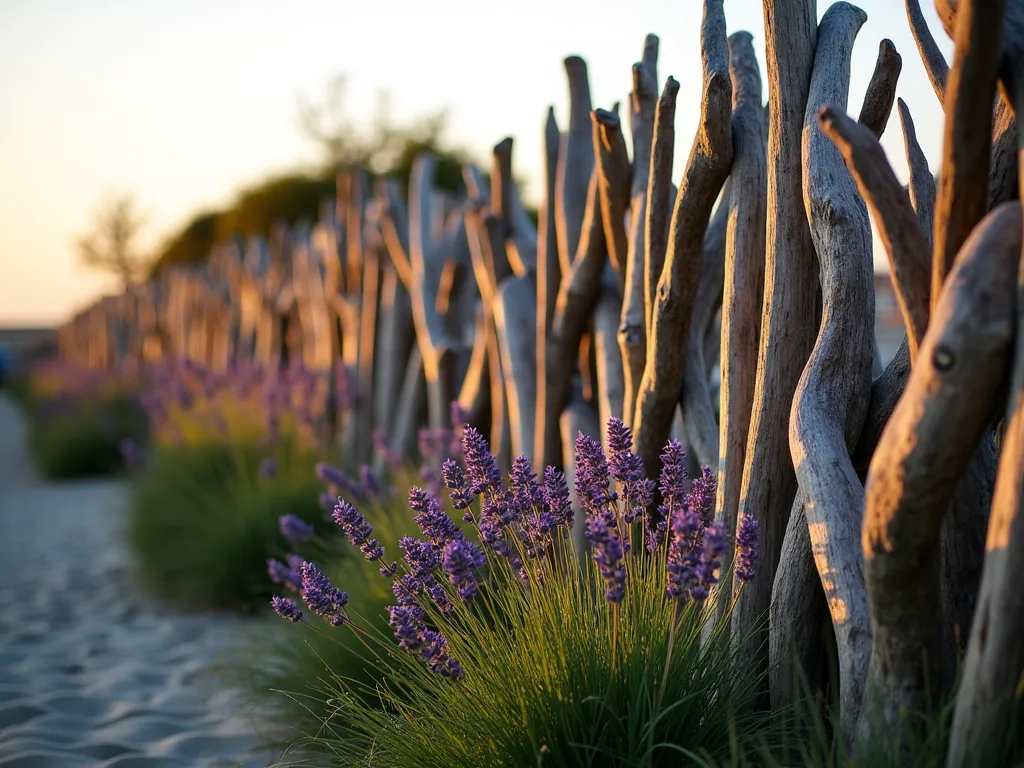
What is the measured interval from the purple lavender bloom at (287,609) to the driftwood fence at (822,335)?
38.7 inches

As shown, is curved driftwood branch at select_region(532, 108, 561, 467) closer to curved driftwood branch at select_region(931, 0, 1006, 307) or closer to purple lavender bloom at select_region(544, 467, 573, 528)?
purple lavender bloom at select_region(544, 467, 573, 528)

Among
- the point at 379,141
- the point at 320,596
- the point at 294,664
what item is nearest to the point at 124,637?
the point at 294,664

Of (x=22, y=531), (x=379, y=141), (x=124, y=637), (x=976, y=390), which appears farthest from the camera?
(x=379, y=141)

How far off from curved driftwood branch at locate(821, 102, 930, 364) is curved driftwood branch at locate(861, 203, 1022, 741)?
200mm

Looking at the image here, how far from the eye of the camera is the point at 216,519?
185 inches

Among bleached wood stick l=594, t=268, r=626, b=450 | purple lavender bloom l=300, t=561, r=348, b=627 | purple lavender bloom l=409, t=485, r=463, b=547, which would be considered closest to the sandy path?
purple lavender bloom l=300, t=561, r=348, b=627

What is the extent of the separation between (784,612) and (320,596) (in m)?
0.98

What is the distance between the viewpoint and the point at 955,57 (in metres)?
1.55

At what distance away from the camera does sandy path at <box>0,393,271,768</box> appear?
2.84 metres

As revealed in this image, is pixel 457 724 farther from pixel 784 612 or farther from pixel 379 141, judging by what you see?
pixel 379 141

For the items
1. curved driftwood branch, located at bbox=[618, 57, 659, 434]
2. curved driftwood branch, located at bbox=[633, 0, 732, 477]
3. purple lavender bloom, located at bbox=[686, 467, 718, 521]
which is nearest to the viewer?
purple lavender bloom, located at bbox=[686, 467, 718, 521]

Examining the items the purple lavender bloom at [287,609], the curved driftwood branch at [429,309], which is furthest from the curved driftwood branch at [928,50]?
the curved driftwood branch at [429,309]

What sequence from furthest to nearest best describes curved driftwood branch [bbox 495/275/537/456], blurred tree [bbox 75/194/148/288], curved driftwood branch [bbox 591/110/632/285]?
blurred tree [bbox 75/194/148/288], curved driftwood branch [bbox 495/275/537/456], curved driftwood branch [bbox 591/110/632/285]

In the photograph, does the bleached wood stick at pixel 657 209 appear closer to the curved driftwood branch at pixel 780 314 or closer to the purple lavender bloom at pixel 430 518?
the curved driftwood branch at pixel 780 314
